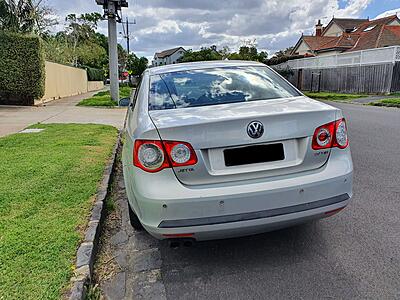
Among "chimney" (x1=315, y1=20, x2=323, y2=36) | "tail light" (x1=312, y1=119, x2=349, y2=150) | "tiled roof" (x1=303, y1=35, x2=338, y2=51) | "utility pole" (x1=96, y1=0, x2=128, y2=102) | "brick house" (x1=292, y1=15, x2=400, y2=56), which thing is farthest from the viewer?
"chimney" (x1=315, y1=20, x2=323, y2=36)

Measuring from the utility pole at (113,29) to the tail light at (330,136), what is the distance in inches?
586

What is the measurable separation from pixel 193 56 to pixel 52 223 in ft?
179

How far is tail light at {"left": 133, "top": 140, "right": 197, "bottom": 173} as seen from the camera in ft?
8.05

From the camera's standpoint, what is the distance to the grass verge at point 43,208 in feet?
8.14

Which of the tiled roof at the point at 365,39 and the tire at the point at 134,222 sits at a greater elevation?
the tiled roof at the point at 365,39

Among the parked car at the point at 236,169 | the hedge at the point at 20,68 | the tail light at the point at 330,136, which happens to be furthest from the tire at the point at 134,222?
the hedge at the point at 20,68

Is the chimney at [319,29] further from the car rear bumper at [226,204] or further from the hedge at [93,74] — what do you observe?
the car rear bumper at [226,204]

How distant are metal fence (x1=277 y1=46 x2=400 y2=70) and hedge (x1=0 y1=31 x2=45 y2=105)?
60.0ft

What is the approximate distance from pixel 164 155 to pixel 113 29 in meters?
15.3

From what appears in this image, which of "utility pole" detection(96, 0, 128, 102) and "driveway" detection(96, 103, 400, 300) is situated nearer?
"driveway" detection(96, 103, 400, 300)

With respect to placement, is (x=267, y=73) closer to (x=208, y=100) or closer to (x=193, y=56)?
(x=208, y=100)

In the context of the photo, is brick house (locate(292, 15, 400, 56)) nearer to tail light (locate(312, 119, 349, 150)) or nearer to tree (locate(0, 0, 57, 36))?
tree (locate(0, 0, 57, 36))

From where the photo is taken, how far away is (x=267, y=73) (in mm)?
3752

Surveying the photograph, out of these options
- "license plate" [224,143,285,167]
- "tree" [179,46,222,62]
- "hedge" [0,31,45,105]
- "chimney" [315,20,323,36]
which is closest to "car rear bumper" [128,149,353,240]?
"license plate" [224,143,285,167]
